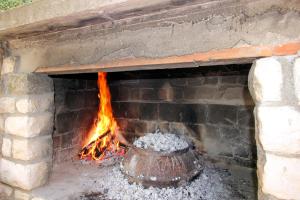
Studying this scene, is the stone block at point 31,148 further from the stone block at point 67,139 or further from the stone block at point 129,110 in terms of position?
the stone block at point 129,110

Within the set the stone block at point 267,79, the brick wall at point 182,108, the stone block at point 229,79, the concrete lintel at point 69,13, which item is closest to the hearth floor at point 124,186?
the brick wall at point 182,108

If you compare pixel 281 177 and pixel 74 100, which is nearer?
pixel 281 177

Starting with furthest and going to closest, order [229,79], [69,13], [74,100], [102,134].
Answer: [102,134] → [74,100] → [229,79] → [69,13]

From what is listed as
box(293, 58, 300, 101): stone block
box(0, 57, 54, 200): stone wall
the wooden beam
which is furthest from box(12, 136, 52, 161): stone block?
box(293, 58, 300, 101): stone block

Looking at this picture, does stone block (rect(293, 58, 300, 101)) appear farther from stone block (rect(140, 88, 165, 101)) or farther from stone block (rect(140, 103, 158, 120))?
stone block (rect(140, 103, 158, 120))

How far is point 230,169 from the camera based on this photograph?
3.24m

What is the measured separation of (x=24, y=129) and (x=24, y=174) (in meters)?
0.49

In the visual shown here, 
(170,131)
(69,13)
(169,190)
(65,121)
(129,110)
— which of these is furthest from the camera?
(129,110)

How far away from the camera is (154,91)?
3.81 meters

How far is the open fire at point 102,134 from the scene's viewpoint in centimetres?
374

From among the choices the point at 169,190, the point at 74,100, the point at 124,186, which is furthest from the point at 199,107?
the point at 74,100

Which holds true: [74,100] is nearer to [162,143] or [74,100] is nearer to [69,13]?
[162,143]

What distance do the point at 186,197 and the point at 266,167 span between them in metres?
1.26

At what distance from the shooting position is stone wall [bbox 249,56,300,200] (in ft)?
4.47
